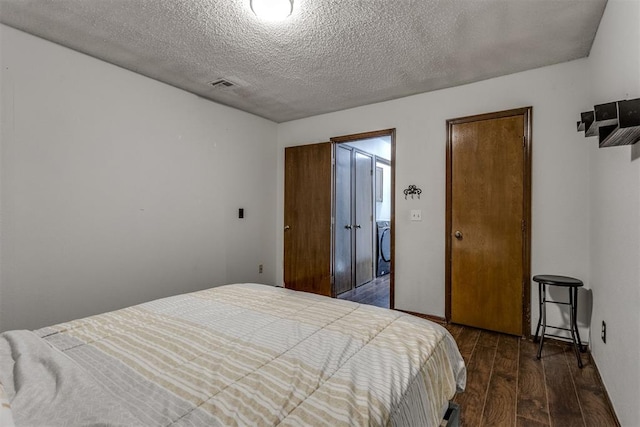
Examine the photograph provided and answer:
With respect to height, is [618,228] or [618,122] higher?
[618,122]

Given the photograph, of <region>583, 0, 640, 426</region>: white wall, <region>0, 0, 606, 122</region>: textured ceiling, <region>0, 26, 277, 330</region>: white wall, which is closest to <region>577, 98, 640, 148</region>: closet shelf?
<region>583, 0, 640, 426</region>: white wall

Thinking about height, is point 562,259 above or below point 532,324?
above

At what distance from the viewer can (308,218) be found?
13.8ft

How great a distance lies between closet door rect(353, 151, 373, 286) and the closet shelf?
3308 millimetres

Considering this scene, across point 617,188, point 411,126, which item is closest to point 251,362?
point 617,188

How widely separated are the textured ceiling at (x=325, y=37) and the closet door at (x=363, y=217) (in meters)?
1.81

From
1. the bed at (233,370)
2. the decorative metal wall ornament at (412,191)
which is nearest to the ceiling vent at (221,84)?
the decorative metal wall ornament at (412,191)

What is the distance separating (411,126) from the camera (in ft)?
11.2

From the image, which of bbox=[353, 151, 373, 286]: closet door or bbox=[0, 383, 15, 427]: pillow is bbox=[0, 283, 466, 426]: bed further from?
bbox=[353, 151, 373, 286]: closet door

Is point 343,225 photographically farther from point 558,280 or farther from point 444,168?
point 558,280

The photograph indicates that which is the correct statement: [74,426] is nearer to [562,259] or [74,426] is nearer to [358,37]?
[358,37]

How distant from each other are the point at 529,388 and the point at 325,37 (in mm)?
2749

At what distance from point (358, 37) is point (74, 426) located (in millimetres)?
2519

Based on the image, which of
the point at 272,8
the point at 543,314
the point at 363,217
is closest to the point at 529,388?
the point at 543,314
